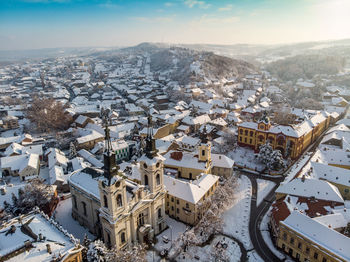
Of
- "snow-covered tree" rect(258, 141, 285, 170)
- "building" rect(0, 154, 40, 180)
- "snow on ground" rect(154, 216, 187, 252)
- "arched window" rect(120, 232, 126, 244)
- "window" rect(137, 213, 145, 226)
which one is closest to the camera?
"arched window" rect(120, 232, 126, 244)

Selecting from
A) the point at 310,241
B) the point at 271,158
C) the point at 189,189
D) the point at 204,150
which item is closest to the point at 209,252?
the point at 189,189

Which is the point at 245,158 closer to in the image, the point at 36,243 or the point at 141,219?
the point at 141,219

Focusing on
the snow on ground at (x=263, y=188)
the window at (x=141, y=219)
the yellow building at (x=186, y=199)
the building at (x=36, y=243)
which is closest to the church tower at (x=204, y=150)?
the yellow building at (x=186, y=199)

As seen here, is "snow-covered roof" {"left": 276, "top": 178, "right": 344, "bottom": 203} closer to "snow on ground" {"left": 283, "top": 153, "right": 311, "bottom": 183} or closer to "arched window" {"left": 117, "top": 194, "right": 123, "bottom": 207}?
"snow on ground" {"left": 283, "top": 153, "right": 311, "bottom": 183}

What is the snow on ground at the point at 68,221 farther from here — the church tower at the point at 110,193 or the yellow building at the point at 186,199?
the yellow building at the point at 186,199

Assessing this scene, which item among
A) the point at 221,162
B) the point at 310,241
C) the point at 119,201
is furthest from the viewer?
the point at 221,162

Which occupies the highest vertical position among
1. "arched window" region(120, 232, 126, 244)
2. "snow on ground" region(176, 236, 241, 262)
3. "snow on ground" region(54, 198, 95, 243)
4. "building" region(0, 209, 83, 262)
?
"building" region(0, 209, 83, 262)

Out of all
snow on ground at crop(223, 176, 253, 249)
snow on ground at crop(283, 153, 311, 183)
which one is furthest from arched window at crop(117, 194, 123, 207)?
snow on ground at crop(283, 153, 311, 183)
